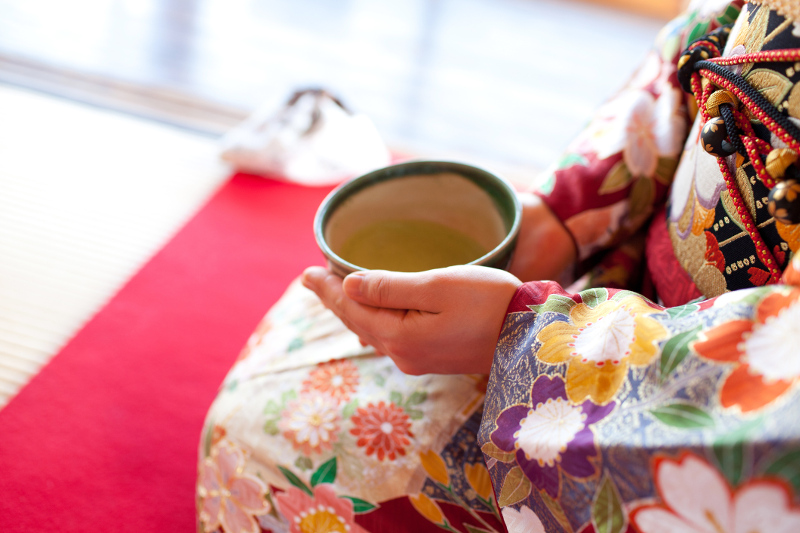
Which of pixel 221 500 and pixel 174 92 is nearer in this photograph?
pixel 221 500

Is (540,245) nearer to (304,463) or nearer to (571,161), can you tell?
(571,161)

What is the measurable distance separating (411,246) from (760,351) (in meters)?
0.39

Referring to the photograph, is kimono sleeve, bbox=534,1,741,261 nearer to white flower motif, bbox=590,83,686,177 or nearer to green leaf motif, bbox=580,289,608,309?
white flower motif, bbox=590,83,686,177

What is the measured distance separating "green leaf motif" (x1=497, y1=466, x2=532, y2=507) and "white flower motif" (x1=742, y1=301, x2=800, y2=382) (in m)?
0.16

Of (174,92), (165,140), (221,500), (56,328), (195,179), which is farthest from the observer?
(174,92)

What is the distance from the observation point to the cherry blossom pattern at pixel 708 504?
28 cm

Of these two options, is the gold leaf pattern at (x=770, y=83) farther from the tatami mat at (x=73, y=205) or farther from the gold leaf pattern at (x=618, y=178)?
the tatami mat at (x=73, y=205)

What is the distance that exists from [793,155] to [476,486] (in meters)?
0.33

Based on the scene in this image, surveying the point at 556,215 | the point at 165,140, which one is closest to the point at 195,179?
the point at 165,140

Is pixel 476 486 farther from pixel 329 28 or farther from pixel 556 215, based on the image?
pixel 329 28

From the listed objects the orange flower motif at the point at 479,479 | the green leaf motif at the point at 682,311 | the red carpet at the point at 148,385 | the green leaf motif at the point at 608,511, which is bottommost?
the red carpet at the point at 148,385

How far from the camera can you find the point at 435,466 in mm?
521

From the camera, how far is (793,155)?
14.5 inches

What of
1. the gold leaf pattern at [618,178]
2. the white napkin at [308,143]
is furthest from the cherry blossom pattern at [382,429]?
the white napkin at [308,143]
